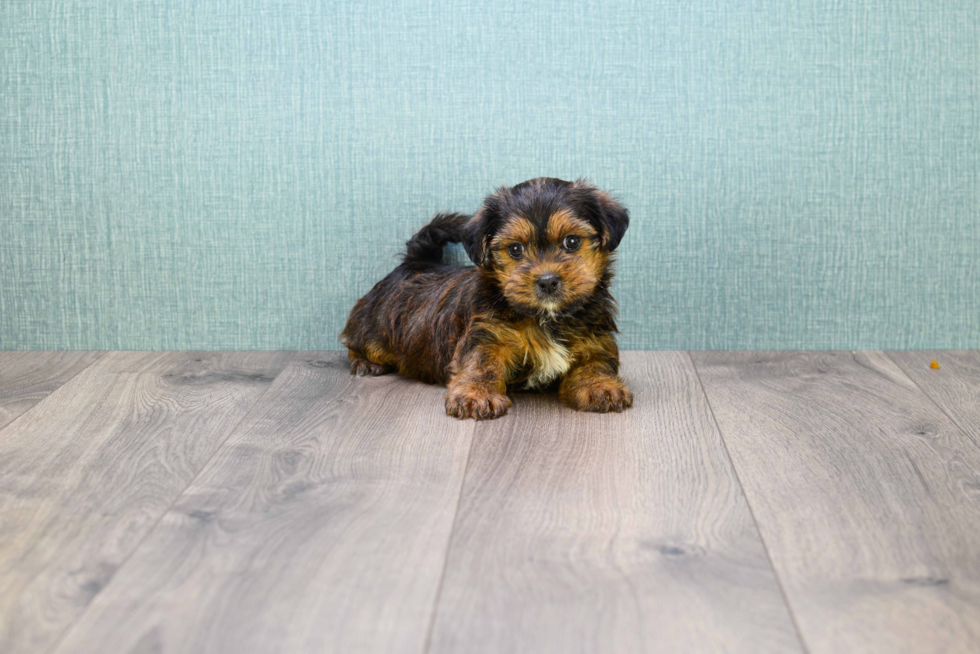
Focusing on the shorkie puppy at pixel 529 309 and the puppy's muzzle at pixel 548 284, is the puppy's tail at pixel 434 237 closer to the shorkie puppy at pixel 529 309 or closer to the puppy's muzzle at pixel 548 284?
the shorkie puppy at pixel 529 309

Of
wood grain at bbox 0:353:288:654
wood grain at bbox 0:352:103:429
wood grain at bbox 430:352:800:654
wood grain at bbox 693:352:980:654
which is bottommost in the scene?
wood grain at bbox 0:352:103:429

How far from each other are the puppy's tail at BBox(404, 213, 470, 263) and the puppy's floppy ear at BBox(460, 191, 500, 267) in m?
0.47

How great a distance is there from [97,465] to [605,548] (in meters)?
1.27

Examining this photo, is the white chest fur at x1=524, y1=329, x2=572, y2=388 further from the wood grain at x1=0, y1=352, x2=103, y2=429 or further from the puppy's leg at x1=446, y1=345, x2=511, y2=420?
the wood grain at x1=0, y1=352, x2=103, y2=429

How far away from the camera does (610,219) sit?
8.98 ft

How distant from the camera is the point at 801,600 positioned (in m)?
1.60

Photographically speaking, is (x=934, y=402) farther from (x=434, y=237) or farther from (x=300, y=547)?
(x=300, y=547)

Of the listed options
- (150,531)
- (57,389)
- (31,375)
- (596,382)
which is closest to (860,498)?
(596,382)

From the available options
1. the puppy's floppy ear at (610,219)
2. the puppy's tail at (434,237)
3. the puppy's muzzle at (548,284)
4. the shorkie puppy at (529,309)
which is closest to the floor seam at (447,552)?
the shorkie puppy at (529,309)

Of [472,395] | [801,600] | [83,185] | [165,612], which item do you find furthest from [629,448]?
[83,185]

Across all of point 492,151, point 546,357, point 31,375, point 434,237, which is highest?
point 492,151

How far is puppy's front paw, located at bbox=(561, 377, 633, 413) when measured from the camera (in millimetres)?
2719

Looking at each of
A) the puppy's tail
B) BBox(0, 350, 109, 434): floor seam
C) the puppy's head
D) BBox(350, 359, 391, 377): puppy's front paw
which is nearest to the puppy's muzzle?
the puppy's head

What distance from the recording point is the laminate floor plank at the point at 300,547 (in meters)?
1.51
